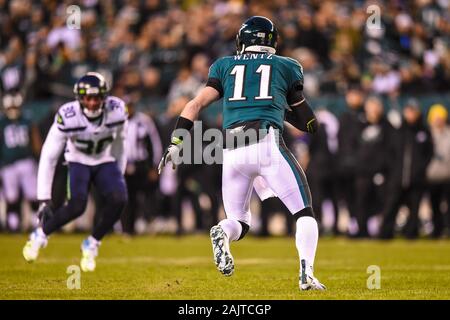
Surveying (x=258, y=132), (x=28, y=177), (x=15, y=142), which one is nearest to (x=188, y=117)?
(x=258, y=132)

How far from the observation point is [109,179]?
9445 millimetres

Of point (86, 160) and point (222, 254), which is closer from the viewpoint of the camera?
point (222, 254)

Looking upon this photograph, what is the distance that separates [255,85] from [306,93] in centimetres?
815

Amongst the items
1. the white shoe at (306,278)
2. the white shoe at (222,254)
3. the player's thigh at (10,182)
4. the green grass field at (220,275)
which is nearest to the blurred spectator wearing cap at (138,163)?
the green grass field at (220,275)

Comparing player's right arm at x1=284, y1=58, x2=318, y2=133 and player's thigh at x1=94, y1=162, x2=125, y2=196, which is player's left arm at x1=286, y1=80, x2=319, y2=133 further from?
player's thigh at x1=94, y1=162, x2=125, y2=196

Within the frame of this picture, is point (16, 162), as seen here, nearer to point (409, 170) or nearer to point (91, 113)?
point (409, 170)

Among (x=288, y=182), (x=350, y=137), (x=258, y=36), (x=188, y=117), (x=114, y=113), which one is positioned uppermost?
(x=350, y=137)

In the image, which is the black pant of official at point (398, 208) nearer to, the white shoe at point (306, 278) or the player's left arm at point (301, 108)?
the player's left arm at point (301, 108)

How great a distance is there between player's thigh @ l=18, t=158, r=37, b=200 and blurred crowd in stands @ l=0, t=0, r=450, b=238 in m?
0.02

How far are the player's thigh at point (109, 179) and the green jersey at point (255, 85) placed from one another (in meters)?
2.21

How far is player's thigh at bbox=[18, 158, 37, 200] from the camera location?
16.2 metres

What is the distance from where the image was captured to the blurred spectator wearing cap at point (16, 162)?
15984 mm
